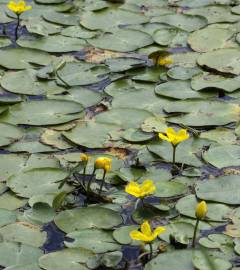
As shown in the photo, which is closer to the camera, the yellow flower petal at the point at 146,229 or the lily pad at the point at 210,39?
the yellow flower petal at the point at 146,229

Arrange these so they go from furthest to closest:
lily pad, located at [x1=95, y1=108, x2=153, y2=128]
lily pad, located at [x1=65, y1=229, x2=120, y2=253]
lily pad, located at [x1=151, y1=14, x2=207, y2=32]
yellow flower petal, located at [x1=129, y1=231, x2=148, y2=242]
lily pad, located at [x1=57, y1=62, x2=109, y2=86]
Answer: lily pad, located at [x1=151, y1=14, x2=207, y2=32] → lily pad, located at [x1=57, y1=62, x2=109, y2=86] → lily pad, located at [x1=95, y1=108, x2=153, y2=128] → lily pad, located at [x1=65, y1=229, x2=120, y2=253] → yellow flower petal, located at [x1=129, y1=231, x2=148, y2=242]

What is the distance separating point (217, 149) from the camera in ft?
9.11

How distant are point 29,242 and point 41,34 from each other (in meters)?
1.62

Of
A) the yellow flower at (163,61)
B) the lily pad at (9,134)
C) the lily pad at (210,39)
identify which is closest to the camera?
the lily pad at (9,134)

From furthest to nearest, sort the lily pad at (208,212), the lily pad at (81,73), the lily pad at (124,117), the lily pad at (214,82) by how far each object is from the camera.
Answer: the lily pad at (81,73), the lily pad at (214,82), the lily pad at (124,117), the lily pad at (208,212)

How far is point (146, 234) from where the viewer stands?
2.20m

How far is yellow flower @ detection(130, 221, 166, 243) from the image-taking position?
7.19 feet

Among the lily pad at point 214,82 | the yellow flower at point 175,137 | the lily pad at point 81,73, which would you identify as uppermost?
the yellow flower at point 175,137

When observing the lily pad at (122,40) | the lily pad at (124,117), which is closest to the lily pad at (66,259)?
the lily pad at (124,117)

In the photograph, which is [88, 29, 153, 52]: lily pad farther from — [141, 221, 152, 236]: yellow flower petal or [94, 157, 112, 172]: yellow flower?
[141, 221, 152, 236]: yellow flower petal

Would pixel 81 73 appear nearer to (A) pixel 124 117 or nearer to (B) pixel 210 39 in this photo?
(A) pixel 124 117

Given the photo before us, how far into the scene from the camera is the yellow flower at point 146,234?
2.19m

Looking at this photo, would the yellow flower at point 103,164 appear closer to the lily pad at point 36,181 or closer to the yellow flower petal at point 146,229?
the lily pad at point 36,181

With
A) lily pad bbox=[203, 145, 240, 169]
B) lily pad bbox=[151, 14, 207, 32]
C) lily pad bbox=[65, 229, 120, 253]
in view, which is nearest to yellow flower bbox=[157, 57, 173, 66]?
lily pad bbox=[151, 14, 207, 32]
